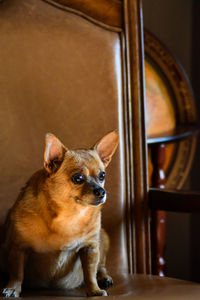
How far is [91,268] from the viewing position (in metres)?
0.91

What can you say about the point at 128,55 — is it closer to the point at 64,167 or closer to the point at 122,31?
the point at 122,31

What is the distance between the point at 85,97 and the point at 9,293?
0.49 metres

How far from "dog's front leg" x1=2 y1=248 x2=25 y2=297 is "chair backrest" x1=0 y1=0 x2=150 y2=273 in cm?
21

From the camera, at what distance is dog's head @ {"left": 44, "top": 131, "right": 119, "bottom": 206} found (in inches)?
33.2

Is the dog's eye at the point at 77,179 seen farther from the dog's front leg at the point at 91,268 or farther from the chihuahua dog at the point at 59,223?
the dog's front leg at the point at 91,268

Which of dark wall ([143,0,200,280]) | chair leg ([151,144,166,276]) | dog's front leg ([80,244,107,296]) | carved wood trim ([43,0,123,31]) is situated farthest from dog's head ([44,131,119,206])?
dark wall ([143,0,200,280])

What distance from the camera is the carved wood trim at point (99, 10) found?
1144mm

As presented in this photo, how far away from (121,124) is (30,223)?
384mm

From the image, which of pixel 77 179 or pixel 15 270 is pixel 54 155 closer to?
pixel 77 179

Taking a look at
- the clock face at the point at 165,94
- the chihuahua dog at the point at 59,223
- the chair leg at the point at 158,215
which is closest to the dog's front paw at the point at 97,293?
the chihuahua dog at the point at 59,223

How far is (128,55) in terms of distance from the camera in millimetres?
1183

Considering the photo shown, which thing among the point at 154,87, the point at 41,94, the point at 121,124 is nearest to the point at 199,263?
the point at 154,87

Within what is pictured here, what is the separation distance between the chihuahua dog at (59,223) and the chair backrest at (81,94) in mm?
196

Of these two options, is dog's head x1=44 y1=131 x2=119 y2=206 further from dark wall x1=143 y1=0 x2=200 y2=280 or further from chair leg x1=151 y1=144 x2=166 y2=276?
dark wall x1=143 y1=0 x2=200 y2=280
